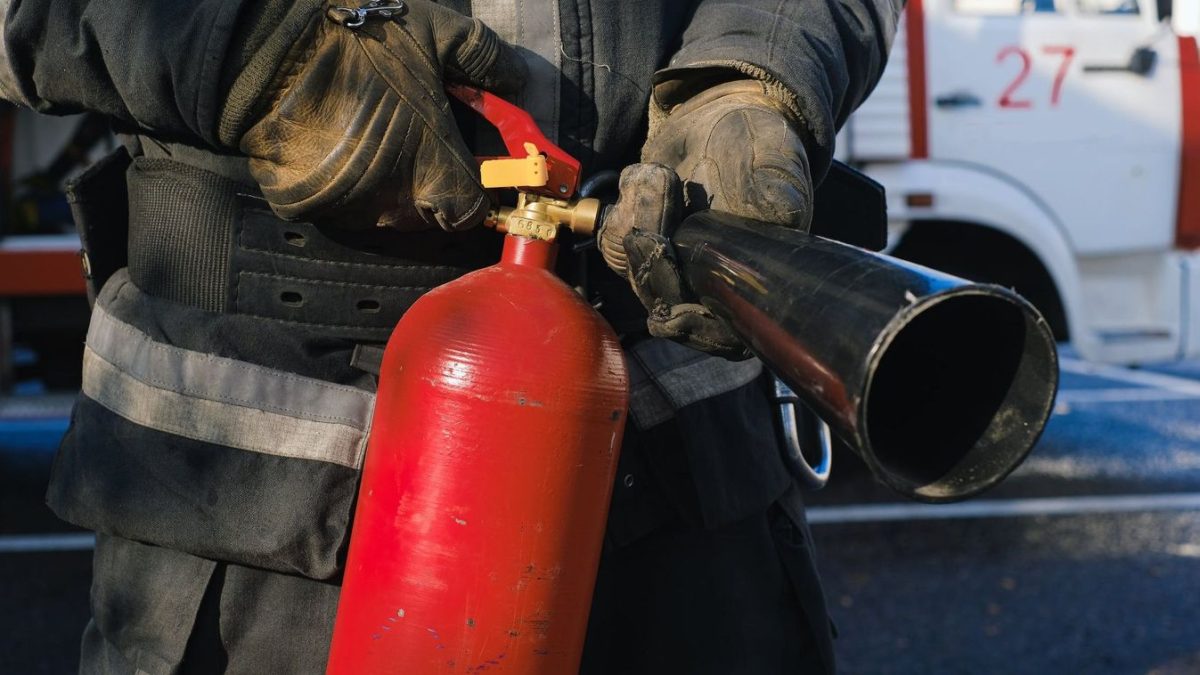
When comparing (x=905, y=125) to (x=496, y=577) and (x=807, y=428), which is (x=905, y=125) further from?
(x=496, y=577)

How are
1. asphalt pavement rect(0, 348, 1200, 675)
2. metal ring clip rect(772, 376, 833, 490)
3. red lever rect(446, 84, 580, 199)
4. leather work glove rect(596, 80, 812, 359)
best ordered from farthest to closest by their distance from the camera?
1. asphalt pavement rect(0, 348, 1200, 675)
2. metal ring clip rect(772, 376, 833, 490)
3. red lever rect(446, 84, 580, 199)
4. leather work glove rect(596, 80, 812, 359)

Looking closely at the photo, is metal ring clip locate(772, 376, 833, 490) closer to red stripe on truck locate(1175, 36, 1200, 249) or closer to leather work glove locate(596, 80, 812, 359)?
leather work glove locate(596, 80, 812, 359)

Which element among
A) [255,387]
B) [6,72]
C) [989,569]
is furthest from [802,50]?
[989,569]

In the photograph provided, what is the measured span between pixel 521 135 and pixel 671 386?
1.18 ft

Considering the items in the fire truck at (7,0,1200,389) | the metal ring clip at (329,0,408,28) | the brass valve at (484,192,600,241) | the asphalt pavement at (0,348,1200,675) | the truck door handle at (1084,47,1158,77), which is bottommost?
the asphalt pavement at (0,348,1200,675)

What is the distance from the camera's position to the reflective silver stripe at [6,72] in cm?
119

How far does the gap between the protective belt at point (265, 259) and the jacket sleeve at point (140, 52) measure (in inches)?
3.2

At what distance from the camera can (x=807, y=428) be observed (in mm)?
1754

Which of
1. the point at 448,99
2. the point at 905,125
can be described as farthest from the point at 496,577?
the point at 905,125

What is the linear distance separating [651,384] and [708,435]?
0.30 feet

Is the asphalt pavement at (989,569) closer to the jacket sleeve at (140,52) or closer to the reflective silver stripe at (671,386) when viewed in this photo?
the reflective silver stripe at (671,386)

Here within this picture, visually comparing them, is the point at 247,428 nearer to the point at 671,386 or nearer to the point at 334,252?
the point at 334,252

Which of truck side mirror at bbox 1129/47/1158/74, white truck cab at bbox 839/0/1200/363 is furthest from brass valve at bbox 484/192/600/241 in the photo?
truck side mirror at bbox 1129/47/1158/74

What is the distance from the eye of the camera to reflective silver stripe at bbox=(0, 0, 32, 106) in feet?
3.90
